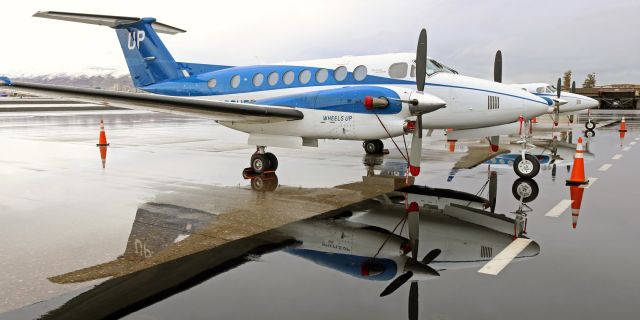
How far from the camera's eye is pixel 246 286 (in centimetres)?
419

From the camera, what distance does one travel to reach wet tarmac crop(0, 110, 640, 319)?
3818mm

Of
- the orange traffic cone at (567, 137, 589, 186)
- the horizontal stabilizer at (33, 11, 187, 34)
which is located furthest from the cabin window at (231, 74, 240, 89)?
the orange traffic cone at (567, 137, 589, 186)

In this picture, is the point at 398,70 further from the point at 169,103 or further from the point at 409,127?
the point at 169,103

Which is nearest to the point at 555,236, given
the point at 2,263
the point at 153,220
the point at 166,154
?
the point at 153,220

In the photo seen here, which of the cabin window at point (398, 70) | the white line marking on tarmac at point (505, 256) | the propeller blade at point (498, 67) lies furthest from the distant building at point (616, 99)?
the white line marking on tarmac at point (505, 256)

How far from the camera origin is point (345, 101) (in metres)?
10.0

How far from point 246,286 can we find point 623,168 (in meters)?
11.6

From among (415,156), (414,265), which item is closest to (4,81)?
(415,156)

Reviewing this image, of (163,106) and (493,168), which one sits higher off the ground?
(163,106)

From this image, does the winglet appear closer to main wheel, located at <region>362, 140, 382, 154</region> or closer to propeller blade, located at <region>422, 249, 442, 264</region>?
propeller blade, located at <region>422, 249, 442, 264</region>

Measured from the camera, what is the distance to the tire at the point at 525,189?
837cm

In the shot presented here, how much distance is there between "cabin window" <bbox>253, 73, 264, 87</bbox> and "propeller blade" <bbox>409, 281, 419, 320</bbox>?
976cm

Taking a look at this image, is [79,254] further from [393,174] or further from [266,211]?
[393,174]

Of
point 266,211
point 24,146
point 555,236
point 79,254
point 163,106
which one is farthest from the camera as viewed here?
point 24,146
